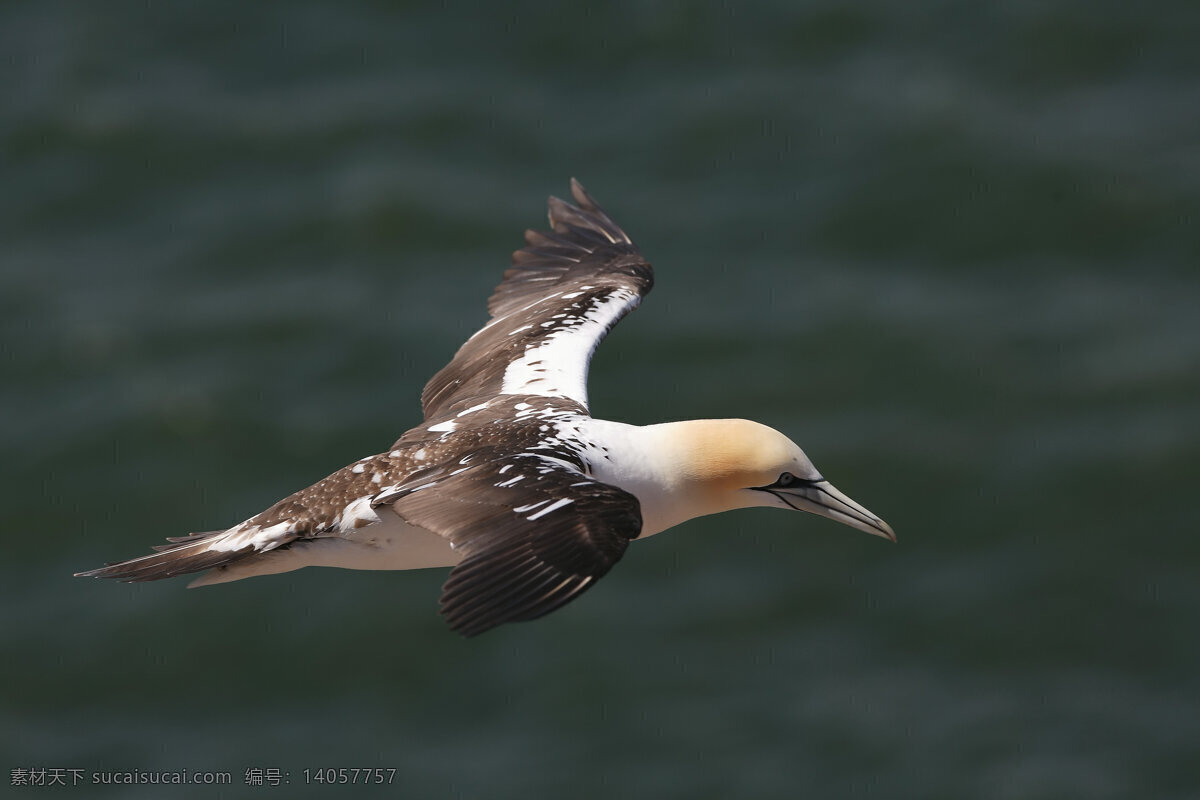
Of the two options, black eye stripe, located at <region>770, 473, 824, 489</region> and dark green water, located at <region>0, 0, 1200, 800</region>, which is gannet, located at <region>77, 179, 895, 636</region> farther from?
dark green water, located at <region>0, 0, 1200, 800</region>

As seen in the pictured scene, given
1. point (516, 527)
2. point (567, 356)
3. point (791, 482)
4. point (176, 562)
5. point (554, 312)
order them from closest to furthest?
1. point (516, 527)
2. point (176, 562)
3. point (791, 482)
4. point (567, 356)
5. point (554, 312)

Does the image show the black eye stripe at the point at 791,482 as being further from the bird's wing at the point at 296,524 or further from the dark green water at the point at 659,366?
the dark green water at the point at 659,366

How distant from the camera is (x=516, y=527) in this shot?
972 centimetres

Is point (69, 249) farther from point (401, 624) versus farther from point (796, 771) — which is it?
point (796, 771)

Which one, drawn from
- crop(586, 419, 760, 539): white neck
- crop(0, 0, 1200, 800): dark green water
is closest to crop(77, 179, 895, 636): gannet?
crop(586, 419, 760, 539): white neck

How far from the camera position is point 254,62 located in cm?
2041

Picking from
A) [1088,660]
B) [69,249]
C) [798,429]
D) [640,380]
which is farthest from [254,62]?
[1088,660]

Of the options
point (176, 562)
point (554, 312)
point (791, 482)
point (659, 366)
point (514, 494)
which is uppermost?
point (659, 366)

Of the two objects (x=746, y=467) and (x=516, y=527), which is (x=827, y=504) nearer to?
(x=746, y=467)

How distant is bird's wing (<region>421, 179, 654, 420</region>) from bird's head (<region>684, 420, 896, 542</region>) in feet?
3.94

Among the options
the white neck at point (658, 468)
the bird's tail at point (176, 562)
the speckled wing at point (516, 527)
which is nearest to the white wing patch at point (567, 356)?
the white neck at point (658, 468)

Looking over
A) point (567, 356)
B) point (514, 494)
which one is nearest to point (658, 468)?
point (514, 494)

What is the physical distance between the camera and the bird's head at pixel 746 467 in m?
11.3

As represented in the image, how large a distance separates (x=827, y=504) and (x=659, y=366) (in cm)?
651
